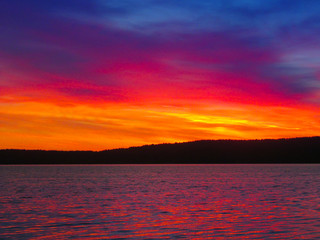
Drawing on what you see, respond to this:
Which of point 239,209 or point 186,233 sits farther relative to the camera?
point 239,209

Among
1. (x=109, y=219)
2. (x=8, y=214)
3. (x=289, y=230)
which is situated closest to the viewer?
(x=289, y=230)

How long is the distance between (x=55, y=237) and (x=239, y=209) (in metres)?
22.4

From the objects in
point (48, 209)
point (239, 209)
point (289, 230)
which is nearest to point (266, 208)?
point (239, 209)

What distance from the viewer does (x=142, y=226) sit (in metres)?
35.6

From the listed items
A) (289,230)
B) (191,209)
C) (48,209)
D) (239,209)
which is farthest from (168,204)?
(289,230)

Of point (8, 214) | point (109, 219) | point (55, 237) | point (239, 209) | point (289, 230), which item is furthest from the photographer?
point (239, 209)

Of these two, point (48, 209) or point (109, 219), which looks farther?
point (48, 209)

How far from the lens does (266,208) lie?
48.5 metres

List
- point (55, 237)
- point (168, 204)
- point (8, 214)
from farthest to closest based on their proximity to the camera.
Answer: point (168, 204), point (8, 214), point (55, 237)

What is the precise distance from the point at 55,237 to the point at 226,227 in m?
13.1

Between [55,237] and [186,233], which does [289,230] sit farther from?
[55,237]

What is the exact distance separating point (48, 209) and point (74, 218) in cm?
878

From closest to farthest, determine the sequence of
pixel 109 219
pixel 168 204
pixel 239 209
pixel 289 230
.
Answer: pixel 289 230 < pixel 109 219 < pixel 239 209 < pixel 168 204

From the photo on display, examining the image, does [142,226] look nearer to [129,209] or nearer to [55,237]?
[55,237]
